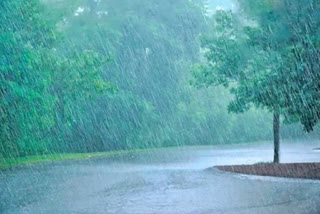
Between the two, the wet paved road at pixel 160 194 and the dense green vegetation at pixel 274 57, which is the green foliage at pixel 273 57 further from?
the wet paved road at pixel 160 194

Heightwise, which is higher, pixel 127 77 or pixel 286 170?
pixel 127 77

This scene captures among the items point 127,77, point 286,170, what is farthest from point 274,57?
point 127,77

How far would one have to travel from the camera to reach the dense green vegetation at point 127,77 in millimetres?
21094

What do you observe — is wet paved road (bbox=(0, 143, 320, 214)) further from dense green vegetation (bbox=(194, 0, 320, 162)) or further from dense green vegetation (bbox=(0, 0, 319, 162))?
dense green vegetation (bbox=(0, 0, 319, 162))

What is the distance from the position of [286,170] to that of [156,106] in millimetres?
33186

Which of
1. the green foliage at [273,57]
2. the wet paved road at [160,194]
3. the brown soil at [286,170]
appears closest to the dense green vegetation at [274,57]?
the green foliage at [273,57]

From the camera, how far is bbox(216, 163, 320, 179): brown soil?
54.1 feet

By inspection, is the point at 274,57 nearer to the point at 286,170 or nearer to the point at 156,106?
the point at 286,170

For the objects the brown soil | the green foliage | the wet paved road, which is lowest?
the brown soil

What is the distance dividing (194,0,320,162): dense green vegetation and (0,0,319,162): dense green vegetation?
57 mm

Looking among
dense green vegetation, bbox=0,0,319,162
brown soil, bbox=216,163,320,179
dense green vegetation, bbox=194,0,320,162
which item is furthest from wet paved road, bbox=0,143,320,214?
dense green vegetation, bbox=0,0,319,162

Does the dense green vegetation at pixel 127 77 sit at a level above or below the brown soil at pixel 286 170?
above

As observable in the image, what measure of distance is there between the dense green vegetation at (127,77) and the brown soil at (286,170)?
1.79m

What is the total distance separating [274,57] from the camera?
16219mm
